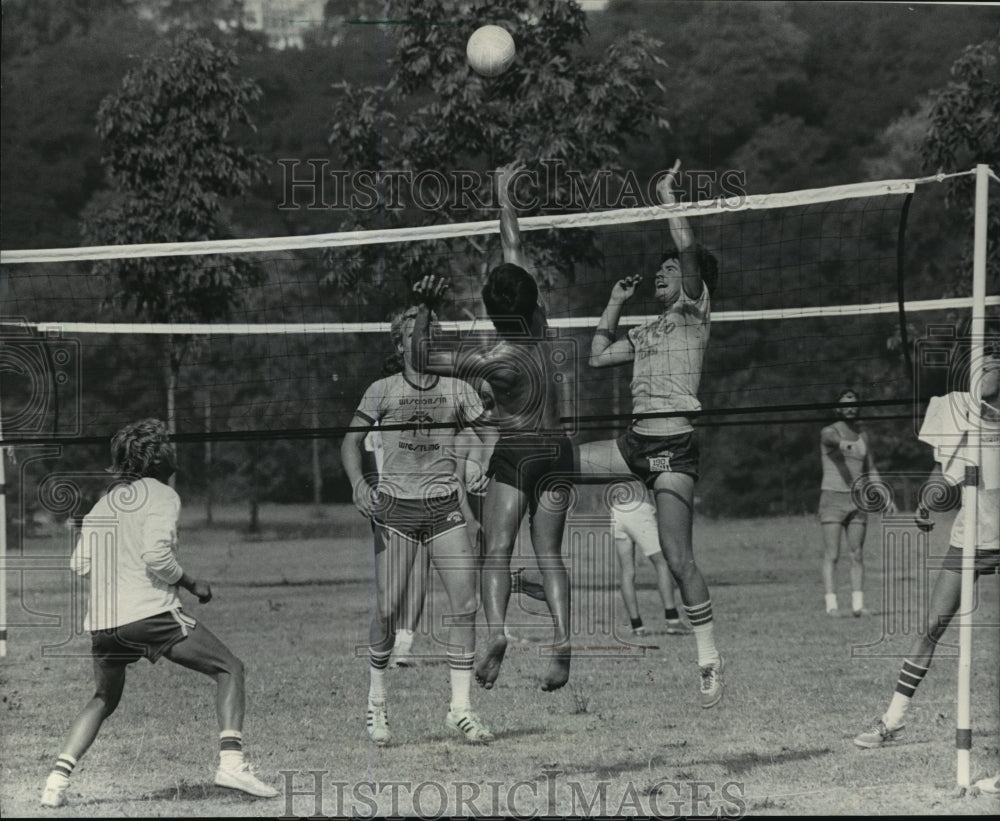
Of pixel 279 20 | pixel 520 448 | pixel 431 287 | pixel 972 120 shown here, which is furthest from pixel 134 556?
pixel 279 20

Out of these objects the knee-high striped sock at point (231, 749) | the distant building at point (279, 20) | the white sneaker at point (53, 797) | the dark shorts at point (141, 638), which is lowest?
the white sneaker at point (53, 797)

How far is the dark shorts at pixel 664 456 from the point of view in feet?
24.5

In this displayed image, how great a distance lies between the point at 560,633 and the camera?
7.00m

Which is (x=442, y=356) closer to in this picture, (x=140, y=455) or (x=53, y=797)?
(x=140, y=455)

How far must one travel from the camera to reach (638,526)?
42.8 feet

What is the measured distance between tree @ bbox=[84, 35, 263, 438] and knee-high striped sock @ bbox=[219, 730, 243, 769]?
39.7 feet

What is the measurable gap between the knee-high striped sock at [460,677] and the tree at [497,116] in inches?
338

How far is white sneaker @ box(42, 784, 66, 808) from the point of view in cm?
667

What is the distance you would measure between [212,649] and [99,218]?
46.8ft

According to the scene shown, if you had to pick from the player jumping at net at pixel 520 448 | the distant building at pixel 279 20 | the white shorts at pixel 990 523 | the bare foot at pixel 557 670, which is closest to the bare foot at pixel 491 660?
the player jumping at net at pixel 520 448

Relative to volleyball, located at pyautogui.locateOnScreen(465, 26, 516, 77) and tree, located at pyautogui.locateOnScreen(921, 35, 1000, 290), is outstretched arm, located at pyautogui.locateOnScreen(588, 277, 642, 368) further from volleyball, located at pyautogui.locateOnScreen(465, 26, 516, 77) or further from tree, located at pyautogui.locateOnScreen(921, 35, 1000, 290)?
tree, located at pyautogui.locateOnScreen(921, 35, 1000, 290)

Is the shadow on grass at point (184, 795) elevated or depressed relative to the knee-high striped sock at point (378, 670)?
depressed

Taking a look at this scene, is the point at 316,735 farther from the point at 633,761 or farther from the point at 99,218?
the point at 99,218

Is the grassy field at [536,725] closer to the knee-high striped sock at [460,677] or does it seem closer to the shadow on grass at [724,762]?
the shadow on grass at [724,762]
